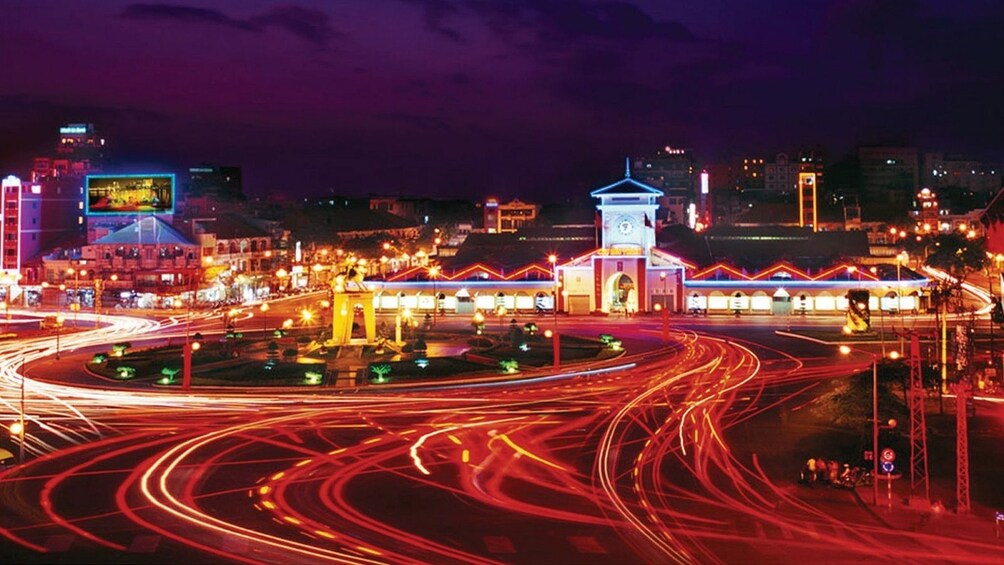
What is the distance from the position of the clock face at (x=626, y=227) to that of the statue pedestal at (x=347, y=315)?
1294 inches

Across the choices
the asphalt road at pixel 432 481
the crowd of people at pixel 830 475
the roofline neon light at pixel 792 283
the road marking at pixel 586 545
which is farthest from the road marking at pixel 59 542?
the roofline neon light at pixel 792 283

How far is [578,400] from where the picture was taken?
1591 inches

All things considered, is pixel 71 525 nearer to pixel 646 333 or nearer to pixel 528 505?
pixel 528 505

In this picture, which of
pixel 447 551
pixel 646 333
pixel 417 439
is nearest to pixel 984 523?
pixel 447 551

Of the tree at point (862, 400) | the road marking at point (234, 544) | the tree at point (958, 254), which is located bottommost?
the road marking at point (234, 544)

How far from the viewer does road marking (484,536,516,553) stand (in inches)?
836

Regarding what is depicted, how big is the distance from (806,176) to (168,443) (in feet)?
353

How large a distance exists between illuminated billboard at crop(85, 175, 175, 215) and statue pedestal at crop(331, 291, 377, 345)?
177 ft

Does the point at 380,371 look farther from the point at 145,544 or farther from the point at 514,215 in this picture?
the point at 514,215

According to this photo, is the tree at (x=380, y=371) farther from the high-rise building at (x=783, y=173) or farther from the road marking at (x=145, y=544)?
the high-rise building at (x=783, y=173)

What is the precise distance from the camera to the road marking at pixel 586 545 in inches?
834

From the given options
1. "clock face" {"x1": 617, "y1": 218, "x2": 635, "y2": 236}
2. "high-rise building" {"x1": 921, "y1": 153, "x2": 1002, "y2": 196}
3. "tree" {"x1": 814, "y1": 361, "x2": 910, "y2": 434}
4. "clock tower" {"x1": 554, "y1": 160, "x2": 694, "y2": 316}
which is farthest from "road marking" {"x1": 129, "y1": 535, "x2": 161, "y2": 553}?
"high-rise building" {"x1": 921, "y1": 153, "x2": 1002, "y2": 196}

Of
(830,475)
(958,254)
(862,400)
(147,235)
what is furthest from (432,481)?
(958,254)

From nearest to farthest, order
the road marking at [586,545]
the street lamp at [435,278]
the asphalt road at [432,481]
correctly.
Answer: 1. the road marking at [586,545]
2. the asphalt road at [432,481]
3. the street lamp at [435,278]
